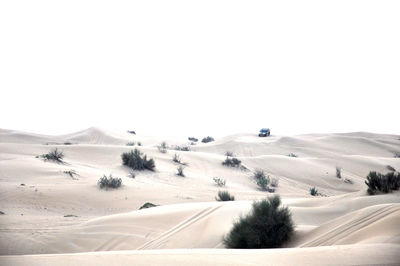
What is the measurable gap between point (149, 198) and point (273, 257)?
8.46 m

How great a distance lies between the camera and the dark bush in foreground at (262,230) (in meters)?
5.80

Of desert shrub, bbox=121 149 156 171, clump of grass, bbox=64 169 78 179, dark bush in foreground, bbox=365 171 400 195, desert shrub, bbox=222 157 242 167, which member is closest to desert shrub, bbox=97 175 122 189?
clump of grass, bbox=64 169 78 179

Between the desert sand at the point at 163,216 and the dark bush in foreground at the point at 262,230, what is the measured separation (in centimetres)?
22

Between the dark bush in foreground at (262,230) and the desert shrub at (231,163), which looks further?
the desert shrub at (231,163)

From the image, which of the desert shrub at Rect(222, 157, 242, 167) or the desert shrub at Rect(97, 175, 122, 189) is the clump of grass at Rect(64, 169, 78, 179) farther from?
the desert shrub at Rect(222, 157, 242, 167)

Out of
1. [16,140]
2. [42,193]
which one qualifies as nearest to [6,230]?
[42,193]

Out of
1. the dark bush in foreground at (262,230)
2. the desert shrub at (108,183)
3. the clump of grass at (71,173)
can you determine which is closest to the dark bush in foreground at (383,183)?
the dark bush in foreground at (262,230)

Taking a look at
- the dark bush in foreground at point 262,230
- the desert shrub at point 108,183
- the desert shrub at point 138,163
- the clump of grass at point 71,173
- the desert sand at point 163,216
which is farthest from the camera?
the desert shrub at point 138,163

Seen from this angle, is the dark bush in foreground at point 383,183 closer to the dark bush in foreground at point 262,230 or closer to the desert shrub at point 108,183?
the dark bush in foreground at point 262,230

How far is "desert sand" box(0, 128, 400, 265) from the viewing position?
12.1 feet

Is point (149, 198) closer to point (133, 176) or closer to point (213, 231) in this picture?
point (133, 176)

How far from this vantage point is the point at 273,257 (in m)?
3.71

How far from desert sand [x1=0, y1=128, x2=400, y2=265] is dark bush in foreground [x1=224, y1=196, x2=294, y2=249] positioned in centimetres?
22

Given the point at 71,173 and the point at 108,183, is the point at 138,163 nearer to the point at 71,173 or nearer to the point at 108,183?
the point at 71,173
